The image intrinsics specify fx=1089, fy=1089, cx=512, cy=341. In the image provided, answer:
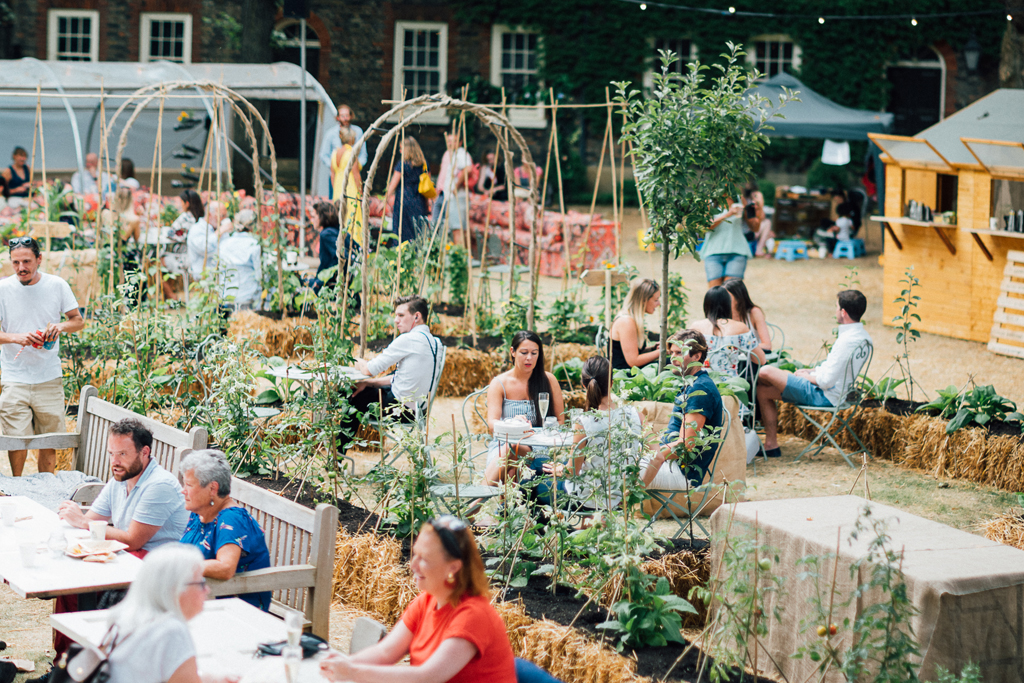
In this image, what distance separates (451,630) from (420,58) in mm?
18424

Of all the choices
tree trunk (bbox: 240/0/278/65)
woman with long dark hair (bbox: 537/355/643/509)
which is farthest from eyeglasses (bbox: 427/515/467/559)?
tree trunk (bbox: 240/0/278/65)

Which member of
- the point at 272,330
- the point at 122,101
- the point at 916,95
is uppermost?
the point at 916,95

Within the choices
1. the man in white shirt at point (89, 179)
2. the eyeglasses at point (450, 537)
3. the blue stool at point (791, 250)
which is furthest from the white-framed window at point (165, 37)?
the eyeglasses at point (450, 537)

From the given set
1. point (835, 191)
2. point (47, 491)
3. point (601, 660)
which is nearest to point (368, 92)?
point (835, 191)

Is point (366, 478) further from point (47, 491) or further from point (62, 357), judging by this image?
point (62, 357)

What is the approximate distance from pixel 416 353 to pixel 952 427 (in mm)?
3118

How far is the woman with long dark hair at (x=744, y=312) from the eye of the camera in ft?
22.0

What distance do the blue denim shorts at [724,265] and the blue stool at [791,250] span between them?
558cm

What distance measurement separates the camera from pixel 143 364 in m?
6.20

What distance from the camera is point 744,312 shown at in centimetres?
674

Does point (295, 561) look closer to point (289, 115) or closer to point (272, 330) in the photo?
point (272, 330)

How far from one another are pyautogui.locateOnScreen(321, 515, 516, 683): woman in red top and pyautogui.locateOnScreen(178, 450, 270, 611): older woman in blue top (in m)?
0.66

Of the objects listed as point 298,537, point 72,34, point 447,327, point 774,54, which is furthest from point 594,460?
point 72,34

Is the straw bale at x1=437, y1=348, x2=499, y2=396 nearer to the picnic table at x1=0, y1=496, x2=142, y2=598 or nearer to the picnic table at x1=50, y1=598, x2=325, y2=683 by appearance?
the picnic table at x1=0, y1=496, x2=142, y2=598
